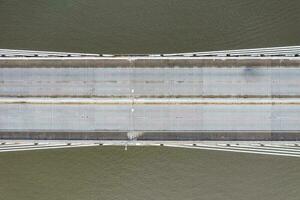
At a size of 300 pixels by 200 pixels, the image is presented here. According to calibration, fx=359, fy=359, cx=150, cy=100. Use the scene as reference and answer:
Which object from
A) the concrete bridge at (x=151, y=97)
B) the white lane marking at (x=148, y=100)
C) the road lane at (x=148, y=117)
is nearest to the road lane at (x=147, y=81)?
the concrete bridge at (x=151, y=97)

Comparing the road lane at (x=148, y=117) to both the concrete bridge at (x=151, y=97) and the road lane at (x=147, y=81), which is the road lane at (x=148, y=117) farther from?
the road lane at (x=147, y=81)

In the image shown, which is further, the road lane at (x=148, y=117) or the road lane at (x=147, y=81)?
the road lane at (x=147, y=81)

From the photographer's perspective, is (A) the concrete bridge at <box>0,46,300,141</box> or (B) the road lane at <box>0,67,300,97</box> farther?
(B) the road lane at <box>0,67,300,97</box>

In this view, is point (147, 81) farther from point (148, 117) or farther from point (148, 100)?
point (148, 117)

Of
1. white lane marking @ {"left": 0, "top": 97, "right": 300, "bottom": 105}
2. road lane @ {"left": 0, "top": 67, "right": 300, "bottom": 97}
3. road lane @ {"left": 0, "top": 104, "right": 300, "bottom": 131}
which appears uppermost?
road lane @ {"left": 0, "top": 67, "right": 300, "bottom": 97}

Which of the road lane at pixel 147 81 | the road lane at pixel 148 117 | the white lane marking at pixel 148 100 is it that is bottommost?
→ the road lane at pixel 148 117

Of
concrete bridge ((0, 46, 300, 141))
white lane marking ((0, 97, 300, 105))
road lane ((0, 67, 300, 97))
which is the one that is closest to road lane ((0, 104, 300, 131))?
concrete bridge ((0, 46, 300, 141))

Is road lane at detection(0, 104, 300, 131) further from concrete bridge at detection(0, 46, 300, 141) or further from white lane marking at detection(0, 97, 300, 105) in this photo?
white lane marking at detection(0, 97, 300, 105)

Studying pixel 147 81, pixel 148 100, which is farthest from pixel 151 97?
pixel 147 81

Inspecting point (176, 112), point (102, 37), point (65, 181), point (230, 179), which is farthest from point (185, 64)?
point (65, 181)
